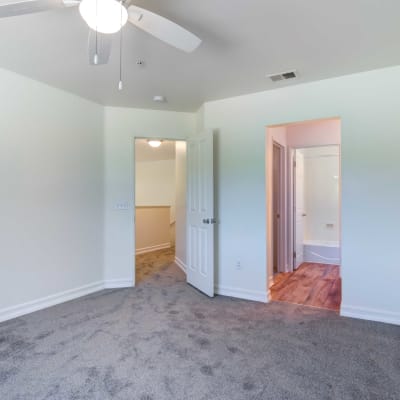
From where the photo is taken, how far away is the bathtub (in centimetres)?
552

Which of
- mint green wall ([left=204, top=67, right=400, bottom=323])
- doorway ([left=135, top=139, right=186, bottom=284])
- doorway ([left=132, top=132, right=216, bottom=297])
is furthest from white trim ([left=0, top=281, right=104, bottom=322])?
mint green wall ([left=204, top=67, right=400, bottom=323])

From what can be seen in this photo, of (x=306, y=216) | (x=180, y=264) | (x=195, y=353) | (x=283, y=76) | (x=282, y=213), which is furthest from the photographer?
(x=306, y=216)

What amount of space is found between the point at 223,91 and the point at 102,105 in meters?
1.70

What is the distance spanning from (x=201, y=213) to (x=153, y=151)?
13.8 feet

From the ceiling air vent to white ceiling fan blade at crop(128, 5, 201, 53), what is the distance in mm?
1489

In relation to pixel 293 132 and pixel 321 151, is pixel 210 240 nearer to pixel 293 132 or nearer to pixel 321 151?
pixel 293 132

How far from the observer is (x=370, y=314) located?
2979 mm

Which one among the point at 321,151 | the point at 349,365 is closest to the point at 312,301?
the point at 349,365

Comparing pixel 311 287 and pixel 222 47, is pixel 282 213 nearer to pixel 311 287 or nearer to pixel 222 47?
pixel 311 287

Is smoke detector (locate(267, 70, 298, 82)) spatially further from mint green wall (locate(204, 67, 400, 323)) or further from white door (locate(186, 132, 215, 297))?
white door (locate(186, 132, 215, 297))

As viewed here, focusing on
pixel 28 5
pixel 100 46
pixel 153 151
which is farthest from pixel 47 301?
pixel 153 151

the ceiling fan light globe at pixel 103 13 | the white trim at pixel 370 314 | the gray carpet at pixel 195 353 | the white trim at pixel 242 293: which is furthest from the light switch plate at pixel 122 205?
the white trim at pixel 370 314

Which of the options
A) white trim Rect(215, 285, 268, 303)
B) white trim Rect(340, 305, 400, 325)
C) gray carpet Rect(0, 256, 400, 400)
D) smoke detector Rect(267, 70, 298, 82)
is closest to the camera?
gray carpet Rect(0, 256, 400, 400)

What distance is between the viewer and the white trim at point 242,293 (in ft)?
11.5
